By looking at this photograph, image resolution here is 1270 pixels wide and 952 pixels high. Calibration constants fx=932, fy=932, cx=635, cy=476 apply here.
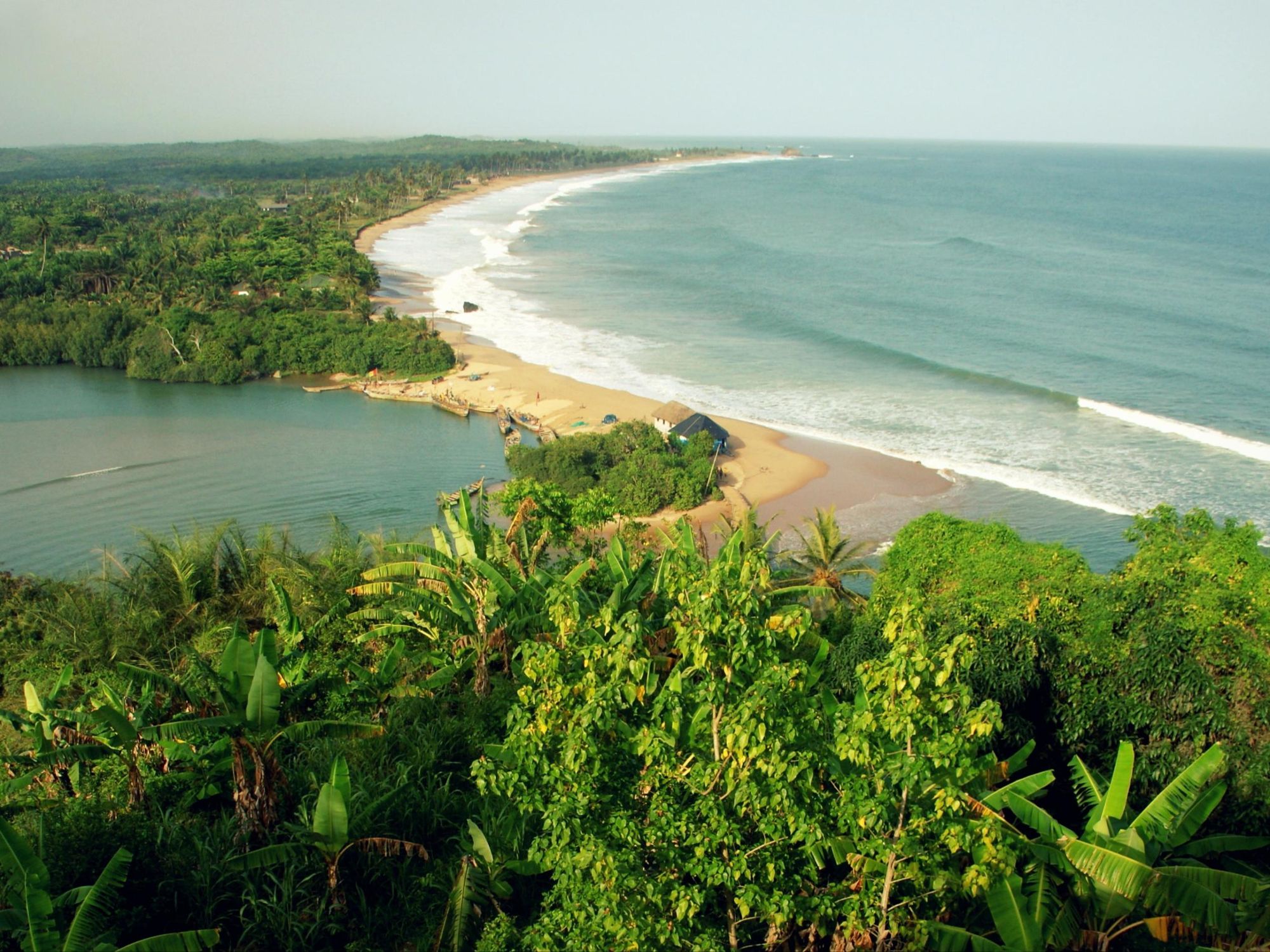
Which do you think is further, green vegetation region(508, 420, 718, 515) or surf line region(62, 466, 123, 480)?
surf line region(62, 466, 123, 480)

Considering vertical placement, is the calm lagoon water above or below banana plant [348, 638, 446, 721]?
below

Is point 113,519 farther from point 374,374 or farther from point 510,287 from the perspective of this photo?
point 510,287

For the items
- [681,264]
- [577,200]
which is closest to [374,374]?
[681,264]

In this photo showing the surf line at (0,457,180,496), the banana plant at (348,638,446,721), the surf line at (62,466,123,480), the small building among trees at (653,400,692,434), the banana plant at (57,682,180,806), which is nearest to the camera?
the banana plant at (57,682,180,806)

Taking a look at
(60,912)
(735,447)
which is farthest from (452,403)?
(60,912)

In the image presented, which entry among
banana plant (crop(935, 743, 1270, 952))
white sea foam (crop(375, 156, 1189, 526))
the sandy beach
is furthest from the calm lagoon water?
banana plant (crop(935, 743, 1270, 952))

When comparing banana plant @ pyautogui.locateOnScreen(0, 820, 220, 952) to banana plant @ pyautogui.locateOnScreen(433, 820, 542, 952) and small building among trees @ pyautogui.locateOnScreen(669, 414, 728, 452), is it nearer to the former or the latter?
banana plant @ pyautogui.locateOnScreen(433, 820, 542, 952)

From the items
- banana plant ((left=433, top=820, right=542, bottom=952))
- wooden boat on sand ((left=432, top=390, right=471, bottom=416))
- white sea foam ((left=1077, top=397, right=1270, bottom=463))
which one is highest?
banana plant ((left=433, top=820, right=542, bottom=952))
